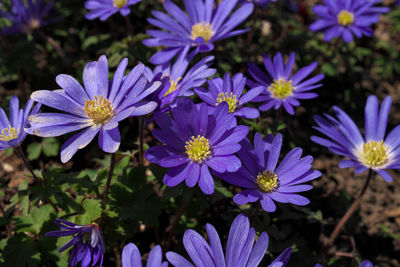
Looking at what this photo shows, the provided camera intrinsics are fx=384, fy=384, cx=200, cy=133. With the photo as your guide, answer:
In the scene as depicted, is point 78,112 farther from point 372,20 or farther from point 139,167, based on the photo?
point 372,20

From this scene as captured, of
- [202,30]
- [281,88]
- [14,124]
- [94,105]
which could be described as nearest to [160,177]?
[94,105]

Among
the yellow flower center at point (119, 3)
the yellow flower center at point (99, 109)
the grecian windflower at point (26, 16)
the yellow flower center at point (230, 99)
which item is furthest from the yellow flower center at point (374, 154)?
the grecian windflower at point (26, 16)

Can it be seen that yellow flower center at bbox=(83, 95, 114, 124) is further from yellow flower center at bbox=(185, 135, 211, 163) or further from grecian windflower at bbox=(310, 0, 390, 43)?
grecian windflower at bbox=(310, 0, 390, 43)

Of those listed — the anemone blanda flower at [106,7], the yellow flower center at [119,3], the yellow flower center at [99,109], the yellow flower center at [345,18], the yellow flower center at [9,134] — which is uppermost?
the yellow flower center at [345,18]

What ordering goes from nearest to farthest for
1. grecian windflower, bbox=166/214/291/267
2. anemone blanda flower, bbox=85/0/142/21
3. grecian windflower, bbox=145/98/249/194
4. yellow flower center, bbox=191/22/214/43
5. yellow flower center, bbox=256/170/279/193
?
grecian windflower, bbox=166/214/291/267
grecian windflower, bbox=145/98/249/194
yellow flower center, bbox=256/170/279/193
yellow flower center, bbox=191/22/214/43
anemone blanda flower, bbox=85/0/142/21

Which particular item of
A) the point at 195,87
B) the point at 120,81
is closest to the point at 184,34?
the point at 195,87

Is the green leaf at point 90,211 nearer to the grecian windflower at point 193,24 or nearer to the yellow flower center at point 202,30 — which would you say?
the grecian windflower at point 193,24

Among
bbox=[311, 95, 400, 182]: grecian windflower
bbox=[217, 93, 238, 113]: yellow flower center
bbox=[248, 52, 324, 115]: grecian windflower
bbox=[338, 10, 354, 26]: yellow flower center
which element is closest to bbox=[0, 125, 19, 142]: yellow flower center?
bbox=[217, 93, 238, 113]: yellow flower center
